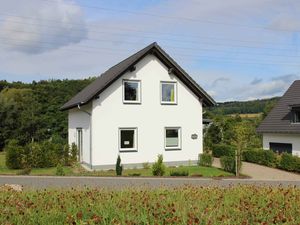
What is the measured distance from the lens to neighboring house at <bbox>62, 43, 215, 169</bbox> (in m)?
23.2

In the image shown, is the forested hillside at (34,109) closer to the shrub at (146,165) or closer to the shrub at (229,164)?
the shrub at (146,165)

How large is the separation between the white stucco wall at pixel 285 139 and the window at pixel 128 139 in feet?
41.1

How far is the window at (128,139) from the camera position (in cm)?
2369

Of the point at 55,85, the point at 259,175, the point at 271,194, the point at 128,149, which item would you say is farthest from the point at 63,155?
the point at 55,85

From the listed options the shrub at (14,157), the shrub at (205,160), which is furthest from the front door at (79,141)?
the shrub at (205,160)

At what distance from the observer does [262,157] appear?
27875 mm

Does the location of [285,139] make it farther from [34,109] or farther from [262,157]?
[34,109]

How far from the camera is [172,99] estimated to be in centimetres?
2530

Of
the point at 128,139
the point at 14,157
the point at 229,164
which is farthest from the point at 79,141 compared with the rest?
the point at 229,164

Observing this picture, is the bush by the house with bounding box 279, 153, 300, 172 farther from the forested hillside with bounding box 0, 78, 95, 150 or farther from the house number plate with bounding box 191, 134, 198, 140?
the forested hillside with bounding box 0, 78, 95, 150

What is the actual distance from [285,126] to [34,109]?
83.4 feet

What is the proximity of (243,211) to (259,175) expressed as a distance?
17179 millimetres

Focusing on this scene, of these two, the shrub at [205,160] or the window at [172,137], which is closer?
the shrub at [205,160]

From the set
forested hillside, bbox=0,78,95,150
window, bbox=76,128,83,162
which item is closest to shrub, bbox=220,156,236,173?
window, bbox=76,128,83,162
